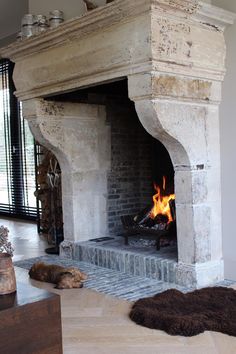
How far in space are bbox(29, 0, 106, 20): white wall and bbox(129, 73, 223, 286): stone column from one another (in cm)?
123

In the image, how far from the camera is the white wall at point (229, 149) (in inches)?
143

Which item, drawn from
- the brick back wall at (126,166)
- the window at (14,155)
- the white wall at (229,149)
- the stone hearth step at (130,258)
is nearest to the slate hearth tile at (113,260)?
the stone hearth step at (130,258)

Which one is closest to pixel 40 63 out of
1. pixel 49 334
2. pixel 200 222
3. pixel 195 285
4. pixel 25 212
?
pixel 200 222

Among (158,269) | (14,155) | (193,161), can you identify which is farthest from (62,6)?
(14,155)

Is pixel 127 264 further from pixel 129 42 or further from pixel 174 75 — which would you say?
pixel 129 42

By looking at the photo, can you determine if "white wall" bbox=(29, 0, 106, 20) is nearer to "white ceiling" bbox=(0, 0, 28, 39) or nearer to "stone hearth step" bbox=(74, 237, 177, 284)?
"white ceiling" bbox=(0, 0, 28, 39)

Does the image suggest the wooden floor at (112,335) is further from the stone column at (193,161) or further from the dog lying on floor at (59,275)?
the stone column at (193,161)

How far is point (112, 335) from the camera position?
2734 mm

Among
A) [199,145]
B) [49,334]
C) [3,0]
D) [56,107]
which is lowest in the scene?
[49,334]

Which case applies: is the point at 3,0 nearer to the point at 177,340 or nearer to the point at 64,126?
the point at 64,126

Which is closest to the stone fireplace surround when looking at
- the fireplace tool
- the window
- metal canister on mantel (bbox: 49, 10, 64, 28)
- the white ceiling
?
metal canister on mantel (bbox: 49, 10, 64, 28)

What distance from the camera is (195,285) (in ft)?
11.3

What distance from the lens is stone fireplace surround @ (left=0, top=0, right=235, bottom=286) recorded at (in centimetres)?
323

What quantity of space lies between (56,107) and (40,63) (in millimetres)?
523
